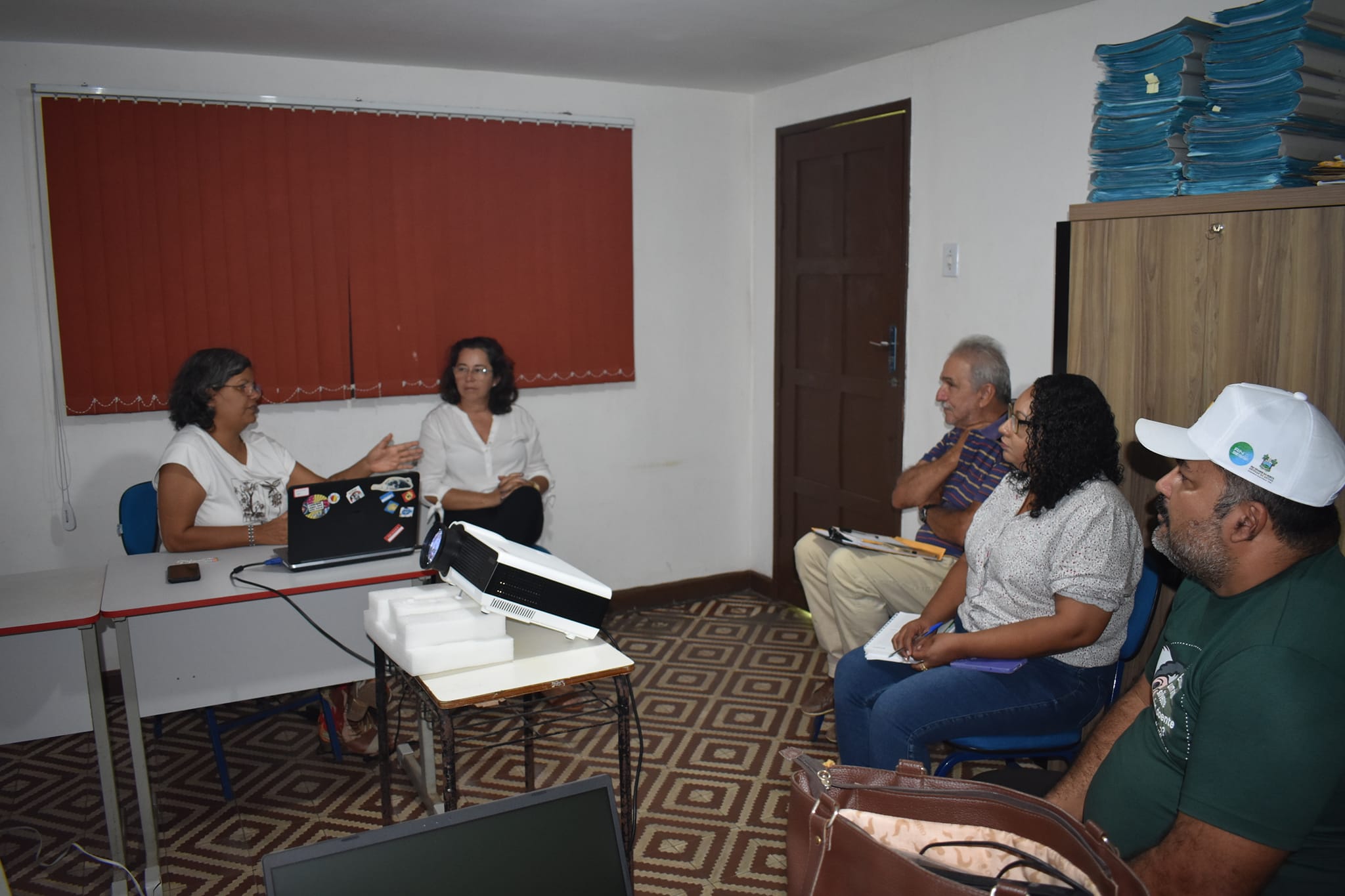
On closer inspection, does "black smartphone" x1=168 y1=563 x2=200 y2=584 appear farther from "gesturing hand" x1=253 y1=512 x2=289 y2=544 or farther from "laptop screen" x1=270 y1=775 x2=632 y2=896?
"laptop screen" x1=270 y1=775 x2=632 y2=896

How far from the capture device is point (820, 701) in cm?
383

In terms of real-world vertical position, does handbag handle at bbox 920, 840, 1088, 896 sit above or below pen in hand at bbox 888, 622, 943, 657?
above

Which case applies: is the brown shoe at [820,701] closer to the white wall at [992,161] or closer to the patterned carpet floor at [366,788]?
the patterned carpet floor at [366,788]

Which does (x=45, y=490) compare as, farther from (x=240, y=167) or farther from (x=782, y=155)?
(x=782, y=155)

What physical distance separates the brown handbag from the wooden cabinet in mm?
1343

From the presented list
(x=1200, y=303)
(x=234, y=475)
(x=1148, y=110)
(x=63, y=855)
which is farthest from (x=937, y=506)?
(x=63, y=855)

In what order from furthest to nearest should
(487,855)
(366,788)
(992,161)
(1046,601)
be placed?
(992,161) < (366,788) < (1046,601) < (487,855)

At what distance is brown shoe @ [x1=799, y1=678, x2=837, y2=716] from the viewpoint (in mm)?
3629

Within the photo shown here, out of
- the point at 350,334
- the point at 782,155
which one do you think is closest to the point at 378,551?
the point at 350,334

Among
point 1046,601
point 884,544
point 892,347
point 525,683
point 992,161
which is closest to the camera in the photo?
point 525,683

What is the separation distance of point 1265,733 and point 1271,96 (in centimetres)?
169

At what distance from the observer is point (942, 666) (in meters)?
2.60

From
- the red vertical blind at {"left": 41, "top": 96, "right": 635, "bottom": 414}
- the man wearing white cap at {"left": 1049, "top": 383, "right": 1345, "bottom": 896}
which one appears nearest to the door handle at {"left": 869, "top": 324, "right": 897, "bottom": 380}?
the red vertical blind at {"left": 41, "top": 96, "right": 635, "bottom": 414}

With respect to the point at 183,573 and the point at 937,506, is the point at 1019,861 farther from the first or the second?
the point at 183,573
